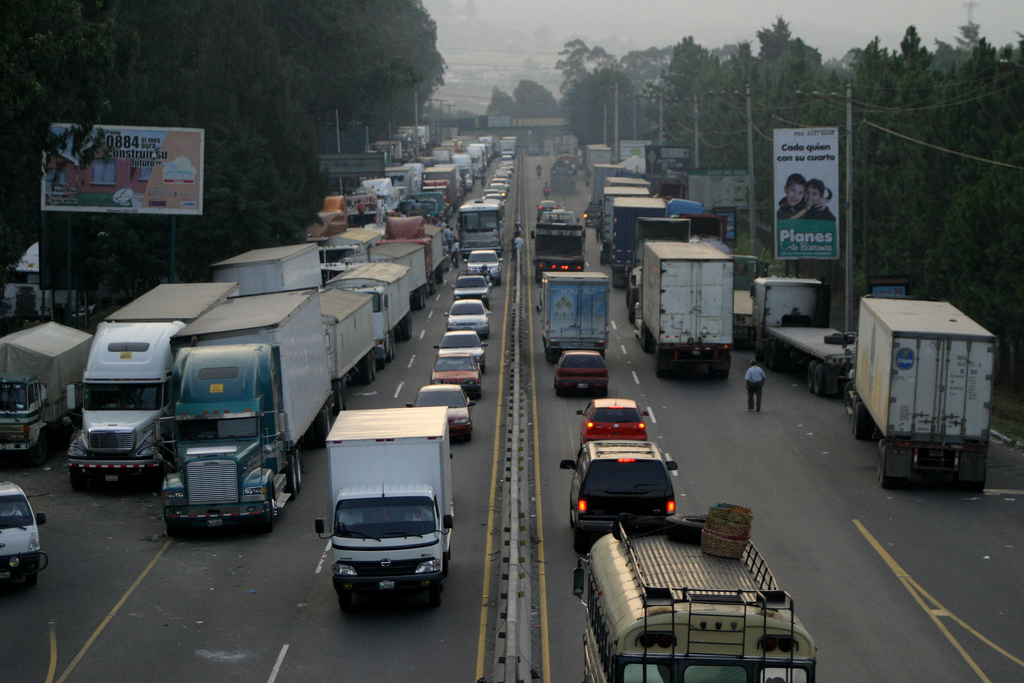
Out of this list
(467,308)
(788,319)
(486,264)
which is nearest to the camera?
(788,319)

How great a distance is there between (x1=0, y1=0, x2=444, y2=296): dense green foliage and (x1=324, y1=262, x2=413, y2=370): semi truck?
7020mm

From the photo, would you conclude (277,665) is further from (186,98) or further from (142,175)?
(186,98)

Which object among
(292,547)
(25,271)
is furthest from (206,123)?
(292,547)

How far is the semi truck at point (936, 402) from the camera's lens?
2375cm

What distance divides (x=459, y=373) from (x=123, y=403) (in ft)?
35.5

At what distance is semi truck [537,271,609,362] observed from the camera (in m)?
39.5

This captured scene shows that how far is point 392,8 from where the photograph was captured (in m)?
145

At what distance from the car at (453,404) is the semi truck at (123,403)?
631cm

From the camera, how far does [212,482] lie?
21.7 meters

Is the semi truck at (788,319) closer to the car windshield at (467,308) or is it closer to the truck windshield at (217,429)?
the car windshield at (467,308)

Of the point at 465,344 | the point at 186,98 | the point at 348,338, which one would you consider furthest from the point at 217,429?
the point at 186,98

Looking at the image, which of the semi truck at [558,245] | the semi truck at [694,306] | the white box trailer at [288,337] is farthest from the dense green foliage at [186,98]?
the semi truck at [694,306]

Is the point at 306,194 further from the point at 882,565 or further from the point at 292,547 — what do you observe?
the point at 882,565

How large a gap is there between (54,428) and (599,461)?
1716cm
